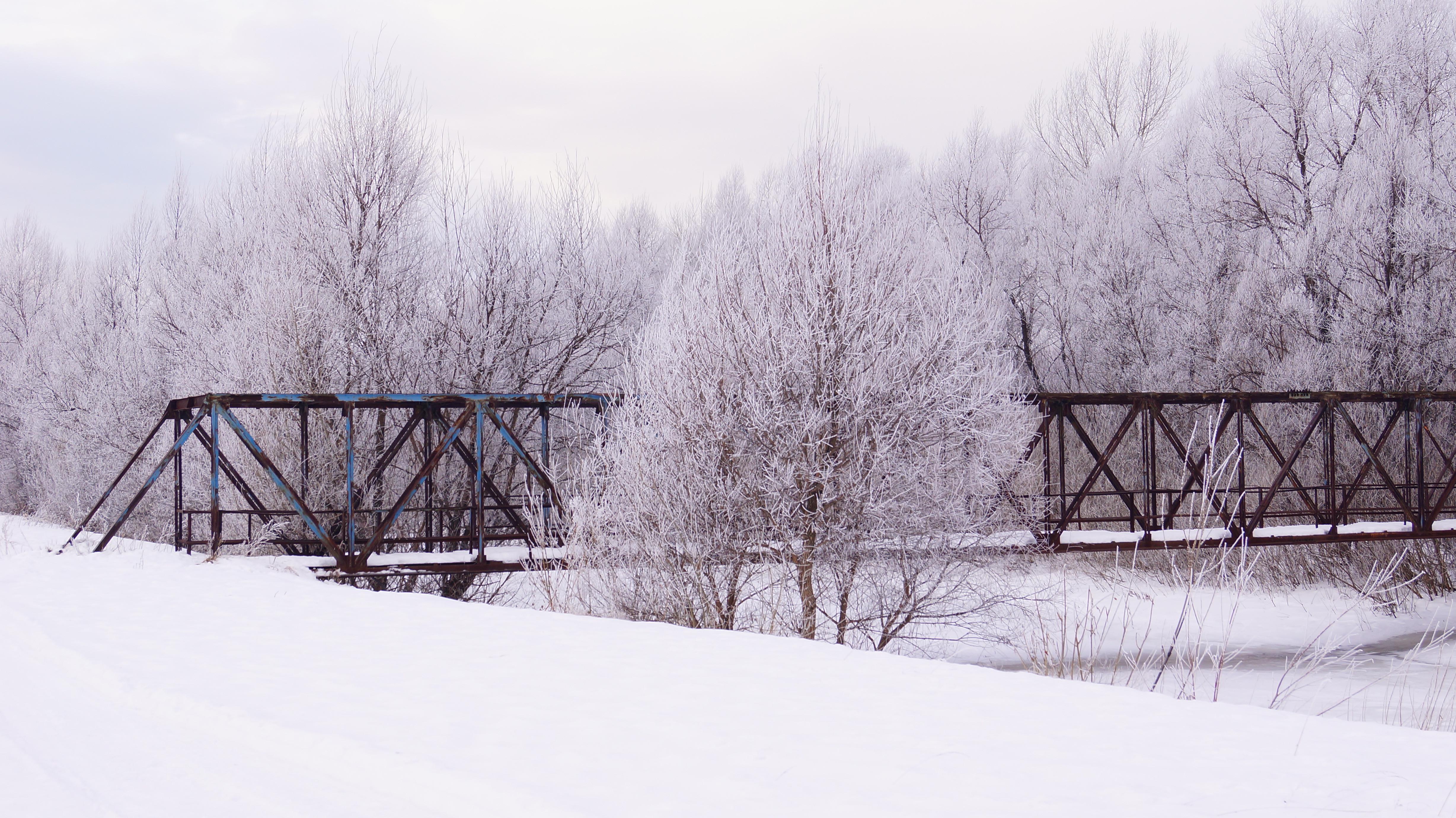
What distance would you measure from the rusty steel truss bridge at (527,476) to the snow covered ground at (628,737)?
4.74ft

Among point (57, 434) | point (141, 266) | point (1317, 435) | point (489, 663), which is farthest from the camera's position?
point (141, 266)

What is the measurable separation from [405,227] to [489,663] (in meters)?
17.5

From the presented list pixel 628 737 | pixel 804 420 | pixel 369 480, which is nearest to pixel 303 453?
pixel 369 480

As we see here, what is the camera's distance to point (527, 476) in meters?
21.0

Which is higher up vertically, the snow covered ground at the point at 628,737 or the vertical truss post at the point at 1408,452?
the vertical truss post at the point at 1408,452

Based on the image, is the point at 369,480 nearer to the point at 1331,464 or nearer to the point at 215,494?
the point at 215,494

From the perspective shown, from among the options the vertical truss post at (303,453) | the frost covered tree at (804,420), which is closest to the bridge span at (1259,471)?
the frost covered tree at (804,420)

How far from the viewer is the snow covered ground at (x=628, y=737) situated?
17.4 feet

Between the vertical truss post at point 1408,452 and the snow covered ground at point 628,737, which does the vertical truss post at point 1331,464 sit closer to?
the vertical truss post at point 1408,452

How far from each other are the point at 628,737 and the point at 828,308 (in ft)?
30.9

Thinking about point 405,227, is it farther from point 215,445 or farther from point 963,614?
point 963,614

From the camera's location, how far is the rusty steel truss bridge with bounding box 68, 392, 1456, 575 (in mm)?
14992

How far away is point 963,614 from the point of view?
53.3 feet

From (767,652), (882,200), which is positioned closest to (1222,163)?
(882,200)
